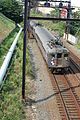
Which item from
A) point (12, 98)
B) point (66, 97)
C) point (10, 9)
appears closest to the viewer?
point (12, 98)

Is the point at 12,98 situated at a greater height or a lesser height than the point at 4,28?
greater

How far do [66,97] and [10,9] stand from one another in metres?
49.5

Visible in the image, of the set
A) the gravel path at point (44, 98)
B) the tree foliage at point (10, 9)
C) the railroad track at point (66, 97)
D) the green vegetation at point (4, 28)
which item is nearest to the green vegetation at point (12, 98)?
the gravel path at point (44, 98)

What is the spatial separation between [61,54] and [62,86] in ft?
11.7

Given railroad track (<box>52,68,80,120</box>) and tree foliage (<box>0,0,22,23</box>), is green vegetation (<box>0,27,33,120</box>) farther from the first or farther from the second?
tree foliage (<box>0,0,22,23</box>)

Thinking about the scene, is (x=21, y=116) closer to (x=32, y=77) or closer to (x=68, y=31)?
(x=32, y=77)

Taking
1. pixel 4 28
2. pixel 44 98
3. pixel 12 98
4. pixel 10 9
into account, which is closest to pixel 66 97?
pixel 44 98

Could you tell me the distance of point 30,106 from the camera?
666 inches

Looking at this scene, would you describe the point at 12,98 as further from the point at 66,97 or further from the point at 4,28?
the point at 4,28

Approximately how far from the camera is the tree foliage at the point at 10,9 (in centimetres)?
6462

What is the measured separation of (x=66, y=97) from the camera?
18.7 metres

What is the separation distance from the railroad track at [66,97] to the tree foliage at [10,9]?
43.3m

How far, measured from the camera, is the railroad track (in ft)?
52.0

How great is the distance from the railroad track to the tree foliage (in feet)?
142
